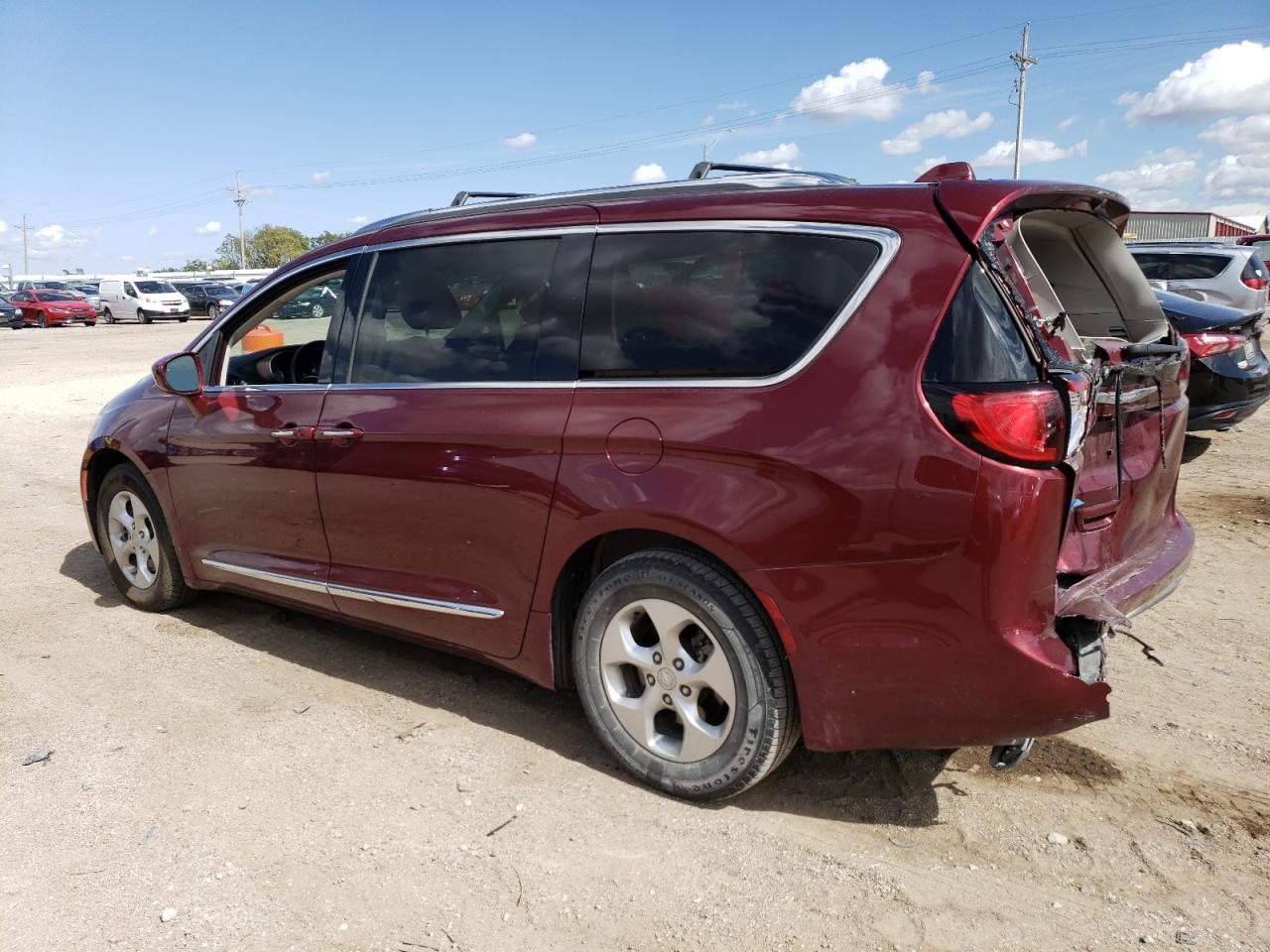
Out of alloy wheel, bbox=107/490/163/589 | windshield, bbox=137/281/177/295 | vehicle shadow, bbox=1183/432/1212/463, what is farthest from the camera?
windshield, bbox=137/281/177/295

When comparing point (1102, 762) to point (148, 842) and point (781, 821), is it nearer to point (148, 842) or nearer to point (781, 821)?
point (781, 821)

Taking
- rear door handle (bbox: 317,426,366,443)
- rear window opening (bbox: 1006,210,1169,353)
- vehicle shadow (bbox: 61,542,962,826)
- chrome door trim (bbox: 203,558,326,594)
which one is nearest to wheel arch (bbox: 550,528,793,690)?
vehicle shadow (bbox: 61,542,962,826)

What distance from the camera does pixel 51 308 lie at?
39.7m

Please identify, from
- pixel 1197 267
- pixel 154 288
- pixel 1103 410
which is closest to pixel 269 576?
pixel 1103 410

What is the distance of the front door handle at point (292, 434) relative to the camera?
398cm

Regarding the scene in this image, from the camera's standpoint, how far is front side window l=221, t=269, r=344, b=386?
14.6ft

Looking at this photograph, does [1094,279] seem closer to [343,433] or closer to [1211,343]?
[343,433]

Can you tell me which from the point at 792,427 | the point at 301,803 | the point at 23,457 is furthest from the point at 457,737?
the point at 23,457

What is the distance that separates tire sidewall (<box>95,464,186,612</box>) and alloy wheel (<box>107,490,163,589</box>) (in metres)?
0.03

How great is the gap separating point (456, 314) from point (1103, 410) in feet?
7.30

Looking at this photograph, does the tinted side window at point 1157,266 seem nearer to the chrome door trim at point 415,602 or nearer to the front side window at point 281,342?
the front side window at point 281,342

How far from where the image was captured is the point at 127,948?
2.57 meters

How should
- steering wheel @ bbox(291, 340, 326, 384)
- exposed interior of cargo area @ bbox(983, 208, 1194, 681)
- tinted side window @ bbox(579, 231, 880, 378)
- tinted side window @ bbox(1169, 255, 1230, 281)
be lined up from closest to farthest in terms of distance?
exposed interior of cargo area @ bbox(983, 208, 1194, 681), tinted side window @ bbox(579, 231, 880, 378), steering wheel @ bbox(291, 340, 326, 384), tinted side window @ bbox(1169, 255, 1230, 281)

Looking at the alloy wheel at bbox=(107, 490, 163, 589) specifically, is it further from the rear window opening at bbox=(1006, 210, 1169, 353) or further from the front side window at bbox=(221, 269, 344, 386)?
the rear window opening at bbox=(1006, 210, 1169, 353)
